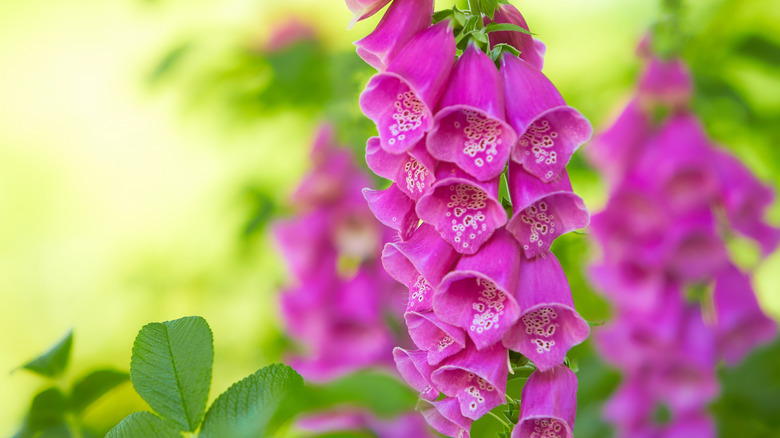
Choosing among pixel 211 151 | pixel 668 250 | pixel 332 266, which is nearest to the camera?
pixel 668 250

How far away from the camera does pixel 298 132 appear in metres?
1.62

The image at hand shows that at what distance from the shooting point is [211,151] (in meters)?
Result: 3.14

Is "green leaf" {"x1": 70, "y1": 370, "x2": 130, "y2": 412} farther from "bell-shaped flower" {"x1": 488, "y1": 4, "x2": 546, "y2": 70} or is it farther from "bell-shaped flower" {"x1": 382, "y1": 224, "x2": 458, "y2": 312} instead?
"bell-shaped flower" {"x1": 488, "y1": 4, "x2": 546, "y2": 70}

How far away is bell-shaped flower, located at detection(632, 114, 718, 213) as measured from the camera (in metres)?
1.17

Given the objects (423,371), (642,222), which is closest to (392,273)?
(423,371)

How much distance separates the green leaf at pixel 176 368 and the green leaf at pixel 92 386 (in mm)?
136

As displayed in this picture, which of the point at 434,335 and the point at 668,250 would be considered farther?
the point at 668,250

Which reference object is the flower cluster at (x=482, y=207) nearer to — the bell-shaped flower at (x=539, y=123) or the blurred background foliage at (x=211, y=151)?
the bell-shaped flower at (x=539, y=123)

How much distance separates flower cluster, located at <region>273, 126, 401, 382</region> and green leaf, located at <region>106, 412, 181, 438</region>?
2.50 feet

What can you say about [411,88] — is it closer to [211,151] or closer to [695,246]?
[695,246]

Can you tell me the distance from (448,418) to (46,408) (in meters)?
0.30

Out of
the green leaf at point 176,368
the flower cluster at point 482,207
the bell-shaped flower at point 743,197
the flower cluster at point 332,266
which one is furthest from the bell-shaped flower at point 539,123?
Result: the bell-shaped flower at point 743,197

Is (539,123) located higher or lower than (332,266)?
lower

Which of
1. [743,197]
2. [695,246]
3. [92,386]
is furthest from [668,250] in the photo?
[92,386]
